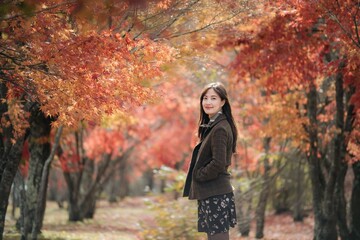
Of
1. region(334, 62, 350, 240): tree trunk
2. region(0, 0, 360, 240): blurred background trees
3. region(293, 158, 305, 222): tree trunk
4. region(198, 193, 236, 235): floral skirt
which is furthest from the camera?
region(293, 158, 305, 222): tree trunk

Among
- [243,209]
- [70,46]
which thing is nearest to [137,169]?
[243,209]

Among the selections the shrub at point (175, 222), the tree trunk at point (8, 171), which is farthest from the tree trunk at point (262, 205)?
the tree trunk at point (8, 171)

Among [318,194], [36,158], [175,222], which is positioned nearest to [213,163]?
[318,194]

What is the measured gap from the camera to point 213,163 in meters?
5.61

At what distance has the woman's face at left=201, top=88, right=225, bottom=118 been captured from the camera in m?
6.06

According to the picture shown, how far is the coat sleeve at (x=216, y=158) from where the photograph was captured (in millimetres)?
5613

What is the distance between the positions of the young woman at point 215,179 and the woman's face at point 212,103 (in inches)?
4.9

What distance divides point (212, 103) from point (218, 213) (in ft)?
3.76

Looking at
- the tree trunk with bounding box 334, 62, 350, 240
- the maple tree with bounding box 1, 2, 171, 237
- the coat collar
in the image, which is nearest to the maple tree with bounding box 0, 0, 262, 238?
the maple tree with bounding box 1, 2, 171, 237

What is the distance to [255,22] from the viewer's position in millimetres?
11320

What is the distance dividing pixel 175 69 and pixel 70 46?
6823 millimetres

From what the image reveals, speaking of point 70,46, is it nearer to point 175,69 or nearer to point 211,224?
point 211,224

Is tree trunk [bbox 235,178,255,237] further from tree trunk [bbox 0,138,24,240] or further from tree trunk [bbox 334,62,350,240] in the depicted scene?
tree trunk [bbox 0,138,24,240]

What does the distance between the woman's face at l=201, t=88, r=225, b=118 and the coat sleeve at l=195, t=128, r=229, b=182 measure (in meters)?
0.41
